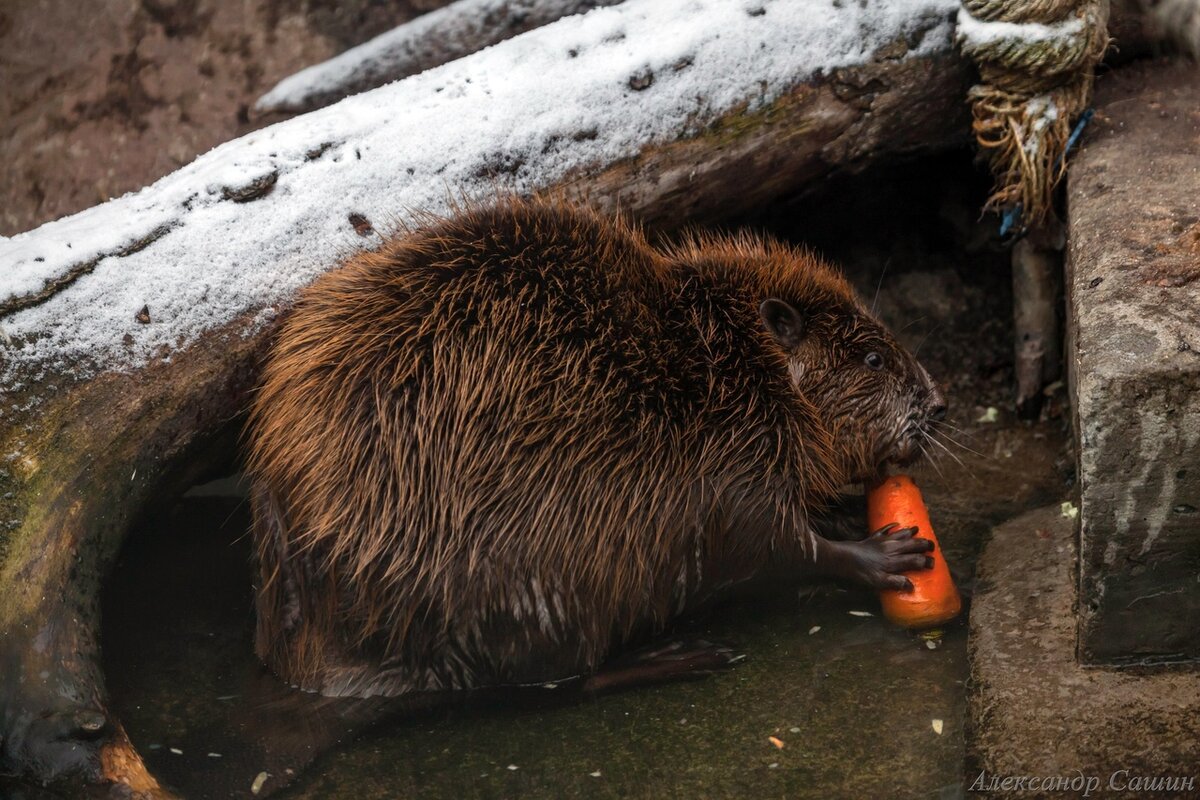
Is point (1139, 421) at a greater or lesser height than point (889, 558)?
greater

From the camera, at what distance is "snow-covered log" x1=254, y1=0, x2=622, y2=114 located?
4.61 meters

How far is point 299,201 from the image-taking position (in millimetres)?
3330

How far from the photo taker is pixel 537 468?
9.91 feet

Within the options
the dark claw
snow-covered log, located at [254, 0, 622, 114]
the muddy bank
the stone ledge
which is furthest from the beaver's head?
the muddy bank

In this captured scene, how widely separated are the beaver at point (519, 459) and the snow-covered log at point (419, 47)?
58.3 inches

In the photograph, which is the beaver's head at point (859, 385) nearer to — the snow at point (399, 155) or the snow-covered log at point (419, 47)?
the snow at point (399, 155)

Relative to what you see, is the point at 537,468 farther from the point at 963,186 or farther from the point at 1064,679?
the point at 963,186

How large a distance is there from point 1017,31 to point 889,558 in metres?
1.63

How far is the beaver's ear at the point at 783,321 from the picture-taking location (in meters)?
3.40

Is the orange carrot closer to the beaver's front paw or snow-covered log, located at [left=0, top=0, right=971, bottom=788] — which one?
the beaver's front paw

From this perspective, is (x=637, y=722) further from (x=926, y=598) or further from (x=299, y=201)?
(x=299, y=201)

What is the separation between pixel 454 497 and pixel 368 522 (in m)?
0.22

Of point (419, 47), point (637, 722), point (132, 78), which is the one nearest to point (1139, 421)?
point (637, 722)

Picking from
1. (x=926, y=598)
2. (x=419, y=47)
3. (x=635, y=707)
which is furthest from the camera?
(x=419, y=47)
